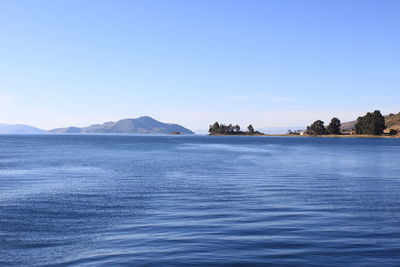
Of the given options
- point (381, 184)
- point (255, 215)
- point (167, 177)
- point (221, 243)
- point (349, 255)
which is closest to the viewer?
point (349, 255)

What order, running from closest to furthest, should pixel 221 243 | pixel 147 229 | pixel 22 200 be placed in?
pixel 221 243
pixel 147 229
pixel 22 200

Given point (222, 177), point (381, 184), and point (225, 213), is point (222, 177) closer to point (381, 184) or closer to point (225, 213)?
point (381, 184)

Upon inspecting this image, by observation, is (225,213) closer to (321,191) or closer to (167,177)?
(321,191)

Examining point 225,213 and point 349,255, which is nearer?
point 349,255

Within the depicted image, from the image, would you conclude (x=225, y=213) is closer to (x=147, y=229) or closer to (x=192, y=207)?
Result: (x=192, y=207)

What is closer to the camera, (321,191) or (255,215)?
A: (255,215)

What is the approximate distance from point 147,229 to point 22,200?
49.7ft

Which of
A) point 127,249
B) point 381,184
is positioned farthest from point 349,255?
point 381,184

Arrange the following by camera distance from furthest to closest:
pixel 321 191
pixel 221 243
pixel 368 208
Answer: pixel 321 191 → pixel 368 208 → pixel 221 243

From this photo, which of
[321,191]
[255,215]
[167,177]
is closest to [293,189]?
[321,191]

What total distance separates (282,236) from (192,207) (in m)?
9.76

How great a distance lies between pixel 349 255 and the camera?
17641 millimetres

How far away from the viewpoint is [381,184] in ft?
145

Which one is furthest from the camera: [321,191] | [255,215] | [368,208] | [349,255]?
[321,191]
